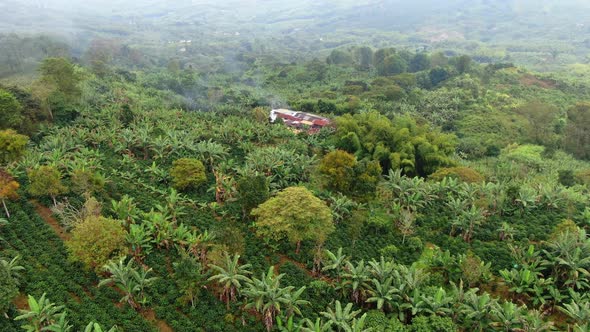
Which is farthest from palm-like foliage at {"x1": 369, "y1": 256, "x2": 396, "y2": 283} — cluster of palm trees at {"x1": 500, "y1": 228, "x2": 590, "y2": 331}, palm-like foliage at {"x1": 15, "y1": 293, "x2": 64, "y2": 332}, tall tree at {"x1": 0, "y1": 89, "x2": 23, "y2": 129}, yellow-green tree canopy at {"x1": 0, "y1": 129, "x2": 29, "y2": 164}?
tall tree at {"x1": 0, "y1": 89, "x2": 23, "y2": 129}

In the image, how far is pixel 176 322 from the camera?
16.9m

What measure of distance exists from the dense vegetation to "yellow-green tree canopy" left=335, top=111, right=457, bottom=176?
18cm

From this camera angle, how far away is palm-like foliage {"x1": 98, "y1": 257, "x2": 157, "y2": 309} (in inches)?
666

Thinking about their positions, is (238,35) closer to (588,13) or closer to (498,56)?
(498,56)

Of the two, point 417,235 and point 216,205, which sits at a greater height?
point 216,205

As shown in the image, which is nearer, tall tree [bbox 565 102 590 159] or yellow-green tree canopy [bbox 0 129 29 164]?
yellow-green tree canopy [bbox 0 129 29 164]

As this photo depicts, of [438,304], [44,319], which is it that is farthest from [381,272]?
[44,319]

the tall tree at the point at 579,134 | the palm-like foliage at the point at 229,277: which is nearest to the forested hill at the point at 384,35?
the tall tree at the point at 579,134

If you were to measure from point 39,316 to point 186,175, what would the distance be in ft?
43.0

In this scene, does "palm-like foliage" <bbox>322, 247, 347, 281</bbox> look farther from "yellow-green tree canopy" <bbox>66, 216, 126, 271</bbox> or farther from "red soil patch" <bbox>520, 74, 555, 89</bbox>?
"red soil patch" <bbox>520, 74, 555, 89</bbox>

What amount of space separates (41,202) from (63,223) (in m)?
4.08

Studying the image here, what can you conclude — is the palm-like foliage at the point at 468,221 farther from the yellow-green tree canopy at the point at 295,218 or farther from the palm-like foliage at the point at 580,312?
the yellow-green tree canopy at the point at 295,218

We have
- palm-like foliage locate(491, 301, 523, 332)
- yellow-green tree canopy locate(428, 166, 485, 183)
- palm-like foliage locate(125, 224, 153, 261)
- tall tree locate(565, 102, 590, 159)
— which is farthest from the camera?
tall tree locate(565, 102, 590, 159)

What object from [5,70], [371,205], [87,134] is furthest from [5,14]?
[371,205]
